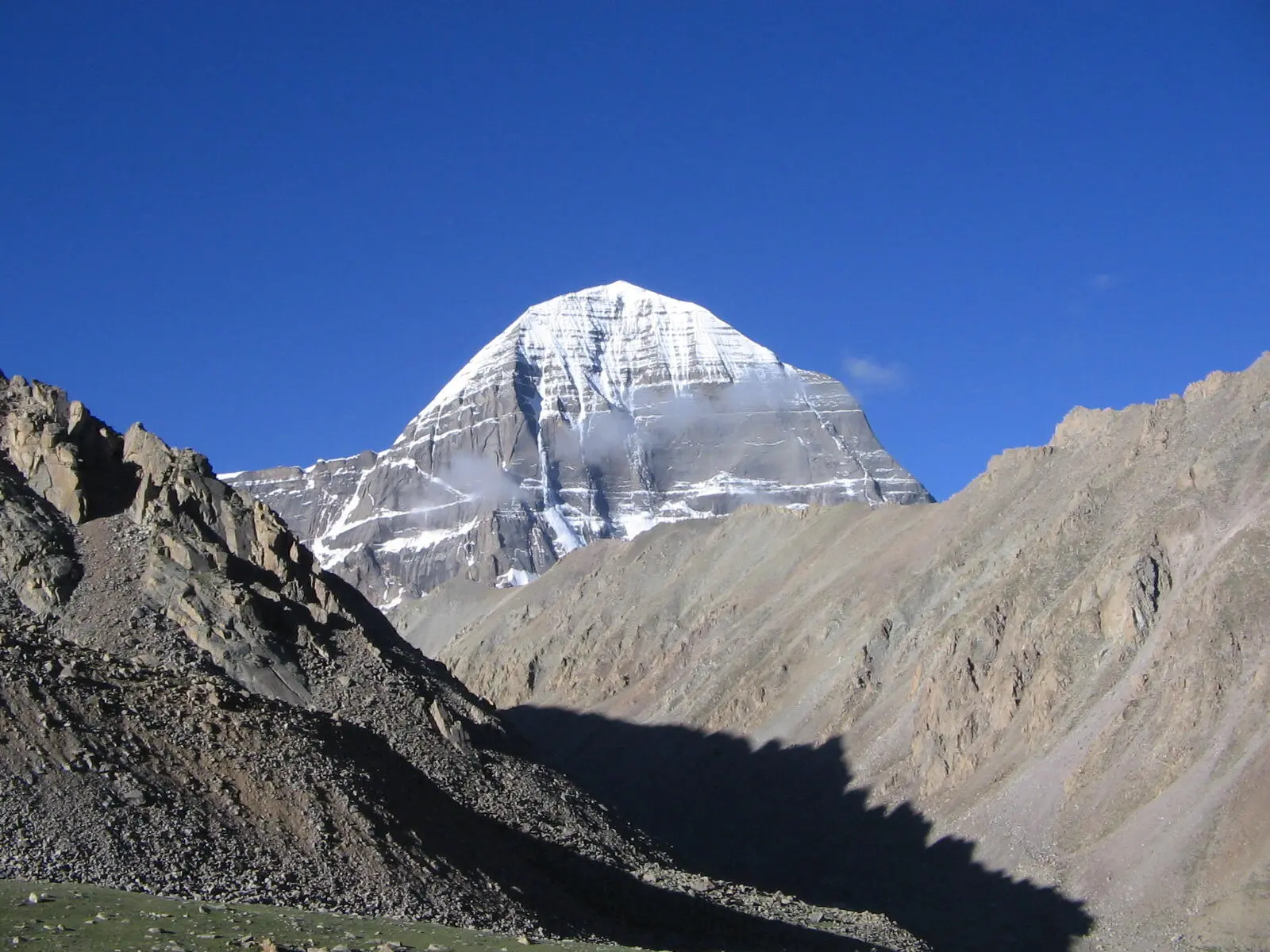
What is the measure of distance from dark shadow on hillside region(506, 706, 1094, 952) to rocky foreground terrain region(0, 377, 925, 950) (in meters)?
12.4

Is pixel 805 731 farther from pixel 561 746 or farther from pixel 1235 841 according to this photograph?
pixel 1235 841

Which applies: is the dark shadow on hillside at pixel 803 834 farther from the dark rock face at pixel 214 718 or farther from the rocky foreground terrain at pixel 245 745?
the dark rock face at pixel 214 718

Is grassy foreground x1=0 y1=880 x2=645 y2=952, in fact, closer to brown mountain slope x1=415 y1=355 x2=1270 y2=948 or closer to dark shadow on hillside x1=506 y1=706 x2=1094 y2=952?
dark shadow on hillside x1=506 y1=706 x2=1094 y2=952

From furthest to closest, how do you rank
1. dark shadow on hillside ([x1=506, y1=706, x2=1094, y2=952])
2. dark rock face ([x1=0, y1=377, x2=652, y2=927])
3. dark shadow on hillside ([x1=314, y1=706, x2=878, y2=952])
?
dark shadow on hillside ([x1=506, y1=706, x2=1094, y2=952])
dark shadow on hillside ([x1=314, y1=706, x2=878, y2=952])
dark rock face ([x1=0, y1=377, x2=652, y2=927])

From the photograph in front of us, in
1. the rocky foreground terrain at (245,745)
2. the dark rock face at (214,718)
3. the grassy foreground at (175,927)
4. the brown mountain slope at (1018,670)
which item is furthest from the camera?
the brown mountain slope at (1018,670)

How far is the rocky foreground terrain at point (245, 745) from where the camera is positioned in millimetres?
32469

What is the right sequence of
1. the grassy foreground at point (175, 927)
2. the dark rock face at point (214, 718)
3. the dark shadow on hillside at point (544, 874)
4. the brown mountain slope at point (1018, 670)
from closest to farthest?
the grassy foreground at point (175, 927), the dark rock face at point (214, 718), the dark shadow on hillside at point (544, 874), the brown mountain slope at point (1018, 670)

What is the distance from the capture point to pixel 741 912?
47344mm

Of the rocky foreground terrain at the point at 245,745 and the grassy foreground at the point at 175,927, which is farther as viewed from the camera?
A: the rocky foreground terrain at the point at 245,745

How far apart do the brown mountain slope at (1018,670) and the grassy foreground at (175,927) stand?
134 feet

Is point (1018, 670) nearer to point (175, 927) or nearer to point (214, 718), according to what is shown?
point (214, 718)

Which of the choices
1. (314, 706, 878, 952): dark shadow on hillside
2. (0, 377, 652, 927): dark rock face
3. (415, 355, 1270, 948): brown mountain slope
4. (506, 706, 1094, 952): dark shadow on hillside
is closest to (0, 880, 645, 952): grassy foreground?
(0, 377, 652, 927): dark rock face

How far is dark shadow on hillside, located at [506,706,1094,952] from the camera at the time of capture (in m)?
67.9

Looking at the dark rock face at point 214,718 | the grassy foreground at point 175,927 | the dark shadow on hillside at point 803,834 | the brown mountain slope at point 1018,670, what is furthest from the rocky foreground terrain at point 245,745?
the brown mountain slope at point 1018,670
